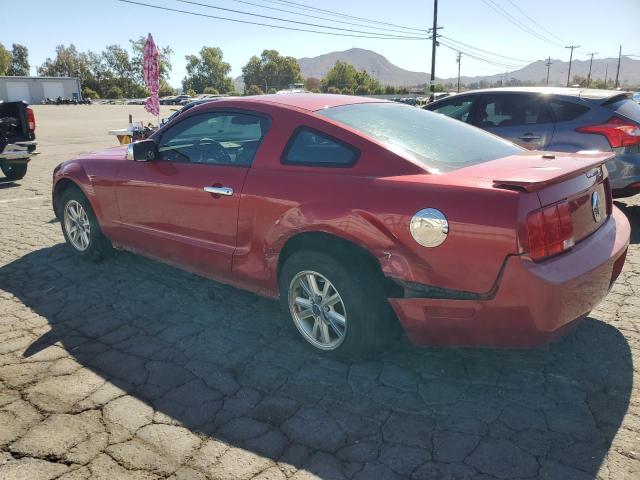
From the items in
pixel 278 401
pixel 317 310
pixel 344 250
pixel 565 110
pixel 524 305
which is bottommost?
pixel 278 401

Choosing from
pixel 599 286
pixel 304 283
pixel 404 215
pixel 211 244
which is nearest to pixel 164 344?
pixel 211 244

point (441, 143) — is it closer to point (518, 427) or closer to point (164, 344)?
point (518, 427)

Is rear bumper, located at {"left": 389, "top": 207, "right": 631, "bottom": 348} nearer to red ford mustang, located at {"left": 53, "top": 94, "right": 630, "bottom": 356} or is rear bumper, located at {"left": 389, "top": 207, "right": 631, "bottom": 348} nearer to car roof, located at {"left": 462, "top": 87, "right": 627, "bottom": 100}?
red ford mustang, located at {"left": 53, "top": 94, "right": 630, "bottom": 356}

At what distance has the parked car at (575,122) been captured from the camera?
5.39 metres

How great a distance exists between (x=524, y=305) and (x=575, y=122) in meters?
4.01

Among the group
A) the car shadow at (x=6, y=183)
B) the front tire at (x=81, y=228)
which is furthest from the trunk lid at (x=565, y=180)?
the car shadow at (x=6, y=183)

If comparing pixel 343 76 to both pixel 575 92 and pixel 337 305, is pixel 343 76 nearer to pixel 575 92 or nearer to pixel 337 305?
pixel 575 92

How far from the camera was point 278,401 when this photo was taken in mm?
2766

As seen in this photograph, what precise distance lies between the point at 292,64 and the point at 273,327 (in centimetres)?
15580

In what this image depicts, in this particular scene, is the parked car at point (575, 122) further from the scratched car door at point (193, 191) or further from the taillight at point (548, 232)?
the scratched car door at point (193, 191)

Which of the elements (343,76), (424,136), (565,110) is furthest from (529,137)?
(343,76)

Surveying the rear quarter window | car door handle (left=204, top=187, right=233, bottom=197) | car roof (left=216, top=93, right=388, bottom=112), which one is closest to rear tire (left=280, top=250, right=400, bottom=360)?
the rear quarter window

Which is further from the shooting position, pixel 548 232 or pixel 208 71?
pixel 208 71

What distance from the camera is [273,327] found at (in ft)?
12.0
